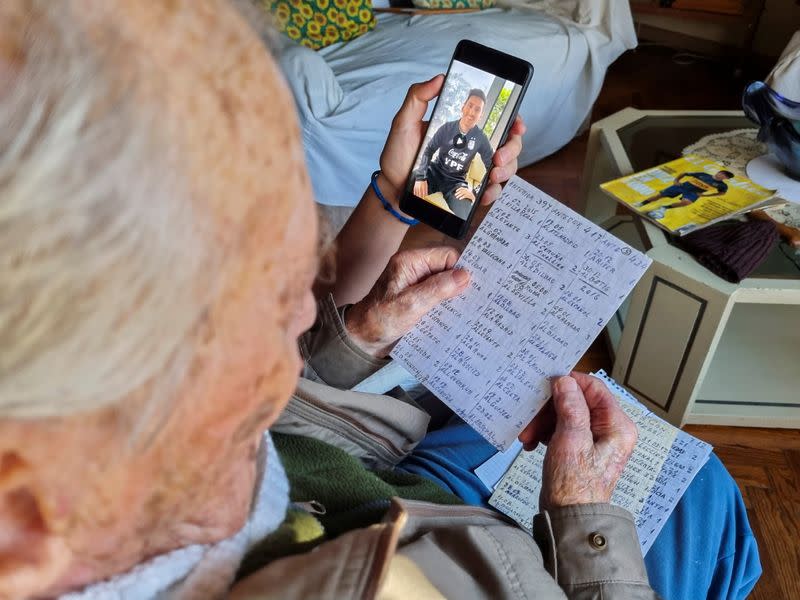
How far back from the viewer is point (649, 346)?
1.23m

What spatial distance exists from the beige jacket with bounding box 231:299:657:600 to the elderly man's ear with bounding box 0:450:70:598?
142 millimetres

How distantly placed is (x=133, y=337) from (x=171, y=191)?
69 mm

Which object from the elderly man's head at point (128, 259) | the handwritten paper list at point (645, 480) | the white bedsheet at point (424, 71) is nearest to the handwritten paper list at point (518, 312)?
the handwritten paper list at point (645, 480)

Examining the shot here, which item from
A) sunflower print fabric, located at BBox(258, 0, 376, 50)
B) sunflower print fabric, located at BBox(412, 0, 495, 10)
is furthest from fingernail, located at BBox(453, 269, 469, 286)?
sunflower print fabric, located at BBox(412, 0, 495, 10)

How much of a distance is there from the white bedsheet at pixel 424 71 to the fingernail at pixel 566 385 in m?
1.00

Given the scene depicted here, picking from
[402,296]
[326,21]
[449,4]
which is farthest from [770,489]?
[449,4]

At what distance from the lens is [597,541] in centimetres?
60

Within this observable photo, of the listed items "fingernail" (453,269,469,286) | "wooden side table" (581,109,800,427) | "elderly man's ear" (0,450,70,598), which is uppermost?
"elderly man's ear" (0,450,70,598)

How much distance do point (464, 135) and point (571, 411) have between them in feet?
1.26

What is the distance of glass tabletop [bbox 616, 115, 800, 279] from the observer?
4.75 feet

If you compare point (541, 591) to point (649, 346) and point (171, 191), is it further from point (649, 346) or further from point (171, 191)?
point (649, 346)

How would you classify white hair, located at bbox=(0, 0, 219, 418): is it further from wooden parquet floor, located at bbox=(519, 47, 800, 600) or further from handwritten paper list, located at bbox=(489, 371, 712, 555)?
wooden parquet floor, located at bbox=(519, 47, 800, 600)

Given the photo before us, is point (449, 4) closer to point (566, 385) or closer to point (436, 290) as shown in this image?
point (436, 290)

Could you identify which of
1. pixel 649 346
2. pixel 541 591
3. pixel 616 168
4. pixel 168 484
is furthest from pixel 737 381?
pixel 168 484
